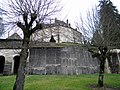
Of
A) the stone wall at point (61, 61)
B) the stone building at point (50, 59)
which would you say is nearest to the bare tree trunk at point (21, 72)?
the stone building at point (50, 59)

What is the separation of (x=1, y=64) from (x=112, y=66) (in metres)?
16.2

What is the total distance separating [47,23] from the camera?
13.4m

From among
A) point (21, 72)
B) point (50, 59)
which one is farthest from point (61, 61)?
point (21, 72)

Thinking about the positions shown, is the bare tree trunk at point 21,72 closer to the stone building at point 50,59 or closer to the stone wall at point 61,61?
the stone building at point 50,59

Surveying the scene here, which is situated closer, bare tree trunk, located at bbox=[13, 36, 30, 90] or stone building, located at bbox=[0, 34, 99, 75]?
bare tree trunk, located at bbox=[13, 36, 30, 90]

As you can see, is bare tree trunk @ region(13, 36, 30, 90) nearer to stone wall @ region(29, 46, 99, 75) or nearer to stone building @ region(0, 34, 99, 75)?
stone building @ region(0, 34, 99, 75)

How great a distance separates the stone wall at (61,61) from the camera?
25.3 metres

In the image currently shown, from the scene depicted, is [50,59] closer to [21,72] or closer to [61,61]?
[61,61]

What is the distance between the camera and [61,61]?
25875 millimetres

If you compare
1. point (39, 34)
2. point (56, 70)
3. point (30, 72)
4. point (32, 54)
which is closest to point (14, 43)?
point (32, 54)

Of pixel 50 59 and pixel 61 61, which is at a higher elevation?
pixel 50 59

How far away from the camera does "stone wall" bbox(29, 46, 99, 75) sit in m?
25.3

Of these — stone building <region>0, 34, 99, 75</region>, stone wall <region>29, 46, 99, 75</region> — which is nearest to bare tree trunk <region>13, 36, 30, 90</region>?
stone building <region>0, 34, 99, 75</region>

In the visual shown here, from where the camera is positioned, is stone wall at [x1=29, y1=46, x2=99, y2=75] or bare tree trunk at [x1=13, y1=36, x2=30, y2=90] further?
stone wall at [x1=29, y1=46, x2=99, y2=75]
